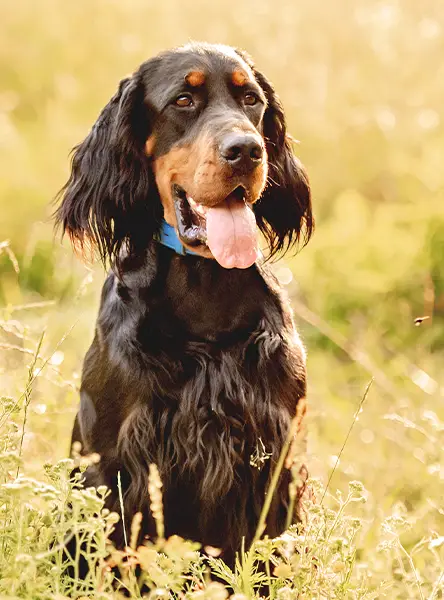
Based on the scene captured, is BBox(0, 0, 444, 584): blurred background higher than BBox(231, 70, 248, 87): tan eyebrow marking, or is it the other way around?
BBox(231, 70, 248, 87): tan eyebrow marking

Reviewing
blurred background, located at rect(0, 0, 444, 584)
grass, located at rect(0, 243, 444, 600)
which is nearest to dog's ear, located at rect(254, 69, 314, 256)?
blurred background, located at rect(0, 0, 444, 584)

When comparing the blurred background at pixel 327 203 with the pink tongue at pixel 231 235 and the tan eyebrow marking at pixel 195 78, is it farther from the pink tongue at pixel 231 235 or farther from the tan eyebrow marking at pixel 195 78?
the tan eyebrow marking at pixel 195 78

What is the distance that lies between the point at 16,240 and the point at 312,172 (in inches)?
81.2

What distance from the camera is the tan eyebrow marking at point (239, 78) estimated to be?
9.19 ft

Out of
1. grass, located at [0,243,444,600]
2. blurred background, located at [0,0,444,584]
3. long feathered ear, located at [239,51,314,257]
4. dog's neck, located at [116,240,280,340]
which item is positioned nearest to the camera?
grass, located at [0,243,444,600]

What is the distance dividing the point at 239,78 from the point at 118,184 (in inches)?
18.2

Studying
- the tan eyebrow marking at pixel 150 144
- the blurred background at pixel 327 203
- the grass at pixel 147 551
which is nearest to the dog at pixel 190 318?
the tan eyebrow marking at pixel 150 144

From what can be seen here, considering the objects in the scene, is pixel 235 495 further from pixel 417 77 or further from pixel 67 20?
pixel 67 20

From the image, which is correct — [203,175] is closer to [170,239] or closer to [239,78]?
[170,239]

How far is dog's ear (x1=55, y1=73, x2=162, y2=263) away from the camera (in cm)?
283

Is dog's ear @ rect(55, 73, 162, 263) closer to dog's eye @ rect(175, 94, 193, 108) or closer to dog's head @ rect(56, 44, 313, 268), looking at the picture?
dog's head @ rect(56, 44, 313, 268)

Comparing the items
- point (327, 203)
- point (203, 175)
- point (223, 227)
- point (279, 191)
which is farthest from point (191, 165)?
point (327, 203)

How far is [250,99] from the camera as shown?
2875mm

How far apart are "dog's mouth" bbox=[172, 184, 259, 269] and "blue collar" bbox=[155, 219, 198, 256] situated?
0.07m
